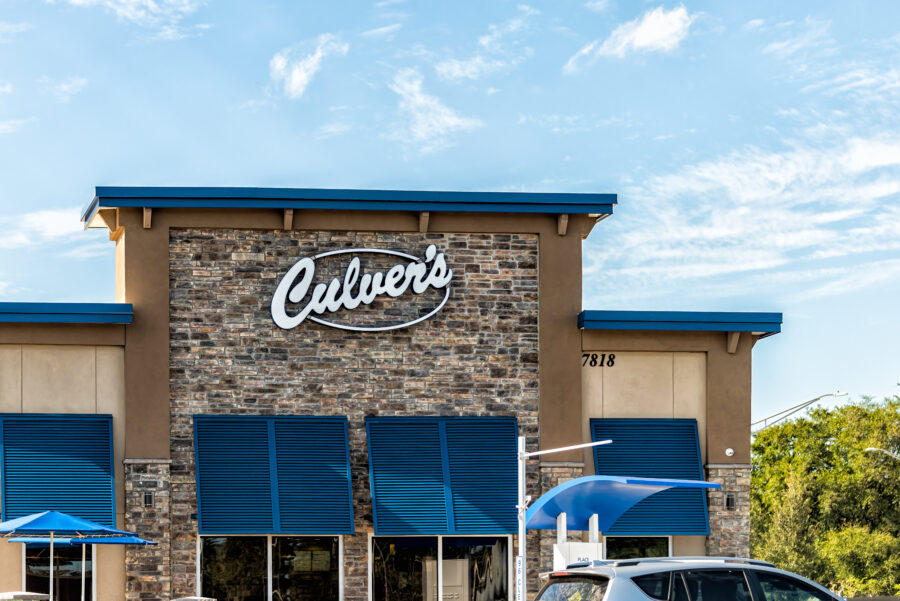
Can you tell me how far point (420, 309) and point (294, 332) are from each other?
2.50 meters

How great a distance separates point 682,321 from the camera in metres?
23.6

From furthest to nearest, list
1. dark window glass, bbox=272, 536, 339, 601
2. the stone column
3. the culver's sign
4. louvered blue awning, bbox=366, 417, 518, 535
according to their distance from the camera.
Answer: the culver's sign < louvered blue awning, bbox=366, 417, 518, 535 < dark window glass, bbox=272, 536, 339, 601 < the stone column

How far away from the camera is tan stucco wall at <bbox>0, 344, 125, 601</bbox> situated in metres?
22.2

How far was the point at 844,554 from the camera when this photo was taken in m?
50.5

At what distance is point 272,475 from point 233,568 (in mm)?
1875

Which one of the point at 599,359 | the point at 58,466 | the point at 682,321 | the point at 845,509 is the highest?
the point at 682,321

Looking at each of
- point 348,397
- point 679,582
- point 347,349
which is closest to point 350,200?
point 347,349

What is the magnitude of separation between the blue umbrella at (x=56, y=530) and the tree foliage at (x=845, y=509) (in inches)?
1516

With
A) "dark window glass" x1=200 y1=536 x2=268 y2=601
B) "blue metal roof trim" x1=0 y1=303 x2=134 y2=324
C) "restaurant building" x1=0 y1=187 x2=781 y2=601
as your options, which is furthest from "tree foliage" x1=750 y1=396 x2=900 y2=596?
"blue metal roof trim" x1=0 y1=303 x2=134 y2=324

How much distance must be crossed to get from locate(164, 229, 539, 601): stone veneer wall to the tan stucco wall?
1.03 m

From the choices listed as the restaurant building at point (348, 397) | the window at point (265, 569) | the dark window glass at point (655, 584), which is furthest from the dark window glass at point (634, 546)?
the dark window glass at point (655, 584)

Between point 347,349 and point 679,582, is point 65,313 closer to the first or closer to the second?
point 347,349

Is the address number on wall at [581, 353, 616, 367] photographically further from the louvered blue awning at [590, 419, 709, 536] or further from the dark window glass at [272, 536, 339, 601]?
the dark window glass at [272, 536, 339, 601]

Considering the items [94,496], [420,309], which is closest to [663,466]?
[420,309]
